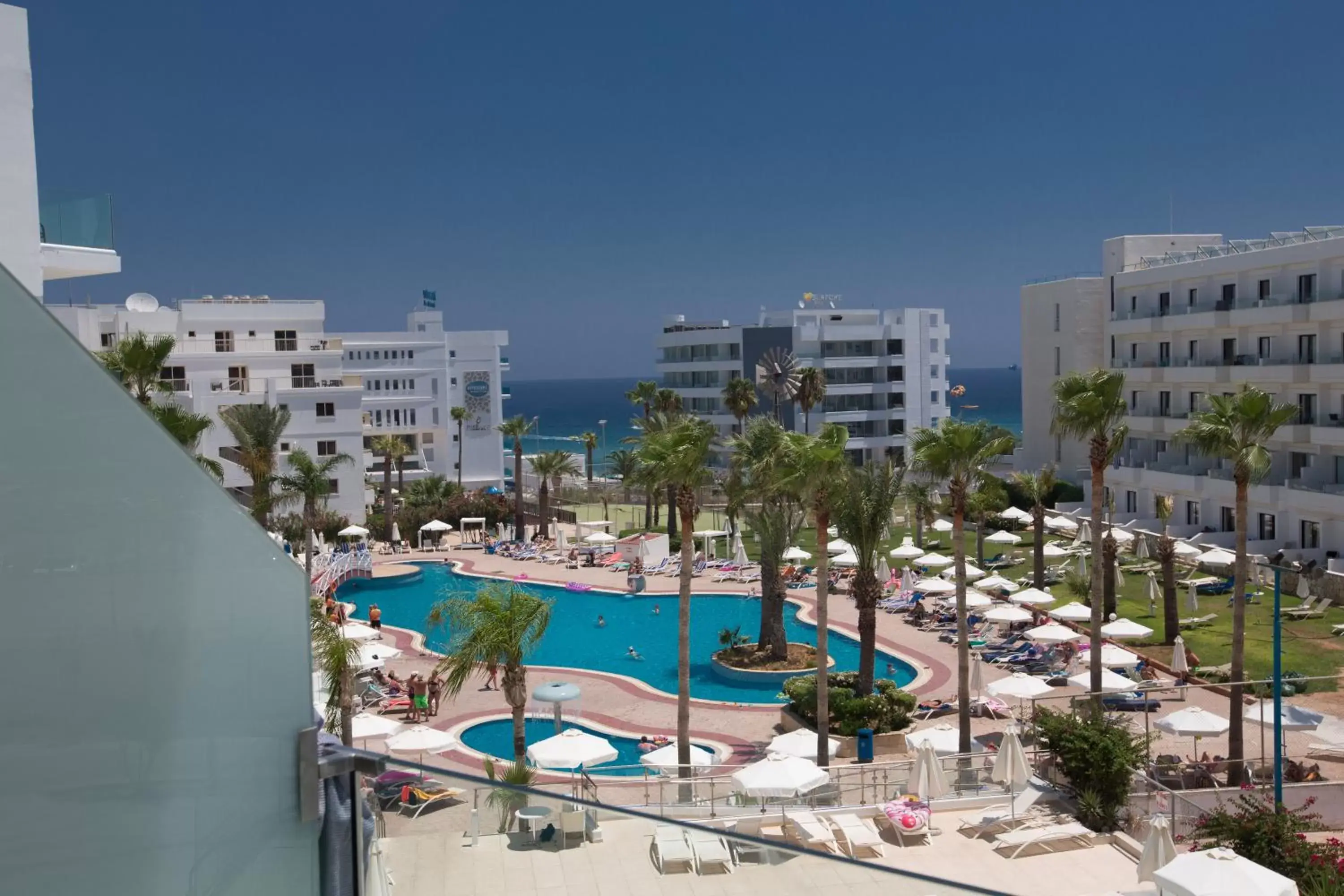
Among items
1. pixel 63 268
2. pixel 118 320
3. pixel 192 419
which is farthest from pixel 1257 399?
pixel 118 320

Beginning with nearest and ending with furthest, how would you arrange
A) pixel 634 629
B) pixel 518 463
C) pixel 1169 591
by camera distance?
pixel 1169 591 → pixel 634 629 → pixel 518 463

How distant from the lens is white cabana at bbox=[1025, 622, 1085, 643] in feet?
92.1

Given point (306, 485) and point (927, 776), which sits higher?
point (306, 485)

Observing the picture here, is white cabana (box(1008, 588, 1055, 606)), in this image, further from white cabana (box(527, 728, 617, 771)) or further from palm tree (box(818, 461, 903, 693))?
white cabana (box(527, 728, 617, 771))

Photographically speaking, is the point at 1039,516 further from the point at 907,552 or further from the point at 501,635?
the point at 501,635

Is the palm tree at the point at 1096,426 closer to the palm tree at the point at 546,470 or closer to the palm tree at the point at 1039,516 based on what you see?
the palm tree at the point at 1039,516

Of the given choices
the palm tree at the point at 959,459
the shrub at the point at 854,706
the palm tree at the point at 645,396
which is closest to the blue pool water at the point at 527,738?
the shrub at the point at 854,706

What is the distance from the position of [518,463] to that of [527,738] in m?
32.1

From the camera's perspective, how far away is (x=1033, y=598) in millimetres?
31953

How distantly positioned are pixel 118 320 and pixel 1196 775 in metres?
50.8

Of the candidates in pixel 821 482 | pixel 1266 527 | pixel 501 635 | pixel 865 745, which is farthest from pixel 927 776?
pixel 1266 527

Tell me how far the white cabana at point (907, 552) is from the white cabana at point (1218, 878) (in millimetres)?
26645

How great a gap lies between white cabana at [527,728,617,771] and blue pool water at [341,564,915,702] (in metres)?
7.69

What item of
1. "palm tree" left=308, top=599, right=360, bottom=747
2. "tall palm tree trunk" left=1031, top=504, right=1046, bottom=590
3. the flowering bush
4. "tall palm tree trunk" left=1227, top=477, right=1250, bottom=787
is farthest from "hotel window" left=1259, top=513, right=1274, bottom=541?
"palm tree" left=308, top=599, right=360, bottom=747
